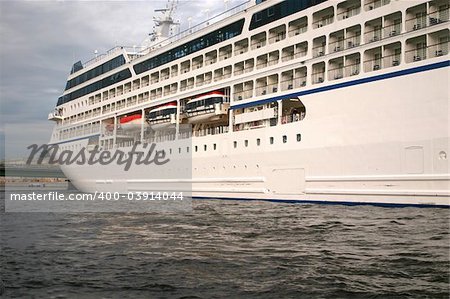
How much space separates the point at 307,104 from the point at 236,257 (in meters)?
12.0

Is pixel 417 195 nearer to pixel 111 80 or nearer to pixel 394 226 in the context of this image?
pixel 394 226

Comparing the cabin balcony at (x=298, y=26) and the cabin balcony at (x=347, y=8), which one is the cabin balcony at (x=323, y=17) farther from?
the cabin balcony at (x=298, y=26)

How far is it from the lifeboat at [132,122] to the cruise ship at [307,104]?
78mm

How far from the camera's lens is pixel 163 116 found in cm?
2962

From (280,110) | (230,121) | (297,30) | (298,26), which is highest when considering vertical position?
(298,26)

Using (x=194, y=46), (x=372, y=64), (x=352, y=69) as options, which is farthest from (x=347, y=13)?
(x=194, y=46)

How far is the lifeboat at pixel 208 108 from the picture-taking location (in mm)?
25266

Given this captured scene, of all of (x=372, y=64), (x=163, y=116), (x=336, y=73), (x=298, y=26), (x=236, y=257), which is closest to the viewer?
(x=236, y=257)

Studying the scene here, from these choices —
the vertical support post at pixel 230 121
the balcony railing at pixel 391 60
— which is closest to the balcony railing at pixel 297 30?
the vertical support post at pixel 230 121

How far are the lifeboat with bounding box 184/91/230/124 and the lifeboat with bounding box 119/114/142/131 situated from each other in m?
6.07

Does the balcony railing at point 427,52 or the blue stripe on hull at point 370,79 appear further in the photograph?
the balcony railing at point 427,52

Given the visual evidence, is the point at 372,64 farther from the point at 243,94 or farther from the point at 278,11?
the point at 243,94

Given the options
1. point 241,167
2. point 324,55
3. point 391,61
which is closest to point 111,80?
point 241,167

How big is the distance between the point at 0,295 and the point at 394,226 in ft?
31.3
